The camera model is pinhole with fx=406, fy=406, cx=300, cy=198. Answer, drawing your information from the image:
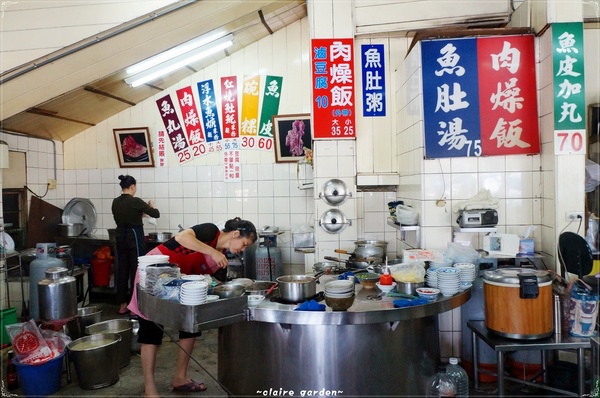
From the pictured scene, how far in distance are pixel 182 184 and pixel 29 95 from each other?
238 cm

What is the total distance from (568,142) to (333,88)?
7.60 feet

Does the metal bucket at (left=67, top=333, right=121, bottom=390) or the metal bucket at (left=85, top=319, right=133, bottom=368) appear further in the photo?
the metal bucket at (left=85, top=319, right=133, bottom=368)

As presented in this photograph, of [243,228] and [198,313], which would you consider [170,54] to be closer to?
[243,228]

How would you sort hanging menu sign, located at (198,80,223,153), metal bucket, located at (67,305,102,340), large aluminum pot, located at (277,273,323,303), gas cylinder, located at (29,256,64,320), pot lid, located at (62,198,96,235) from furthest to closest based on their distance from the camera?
pot lid, located at (62,198,96,235) < hanging menu sign, located at (198,80,223,153) < gas cylinder, located at (29,256,64,320) < metal bucket, located at (67,305,102,340) < large aluminum pot, located at (277,273,323,303)

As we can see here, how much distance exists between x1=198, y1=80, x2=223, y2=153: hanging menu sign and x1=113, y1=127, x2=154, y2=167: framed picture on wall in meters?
0.96

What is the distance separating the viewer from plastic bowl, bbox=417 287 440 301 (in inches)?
106

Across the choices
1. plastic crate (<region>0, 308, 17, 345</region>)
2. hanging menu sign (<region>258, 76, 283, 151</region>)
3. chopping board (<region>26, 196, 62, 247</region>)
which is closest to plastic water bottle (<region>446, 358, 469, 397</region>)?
plastic crate (<region>0, 308, 17, 345</region>)

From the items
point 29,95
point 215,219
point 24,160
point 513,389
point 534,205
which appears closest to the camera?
point 513,389

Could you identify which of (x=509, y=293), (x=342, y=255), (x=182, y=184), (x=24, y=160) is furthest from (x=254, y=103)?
(x=509, y=293)

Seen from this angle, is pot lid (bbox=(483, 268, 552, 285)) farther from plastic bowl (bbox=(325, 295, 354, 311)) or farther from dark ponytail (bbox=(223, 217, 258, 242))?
dark ponytail (bbox=(223, 217, 258, 242))

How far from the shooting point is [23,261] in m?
5.28

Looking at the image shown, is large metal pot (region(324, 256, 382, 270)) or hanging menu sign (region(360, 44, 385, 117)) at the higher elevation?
hanging menu sign (region(360, 44, 385, 117))

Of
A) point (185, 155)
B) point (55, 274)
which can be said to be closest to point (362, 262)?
point (55, 274)

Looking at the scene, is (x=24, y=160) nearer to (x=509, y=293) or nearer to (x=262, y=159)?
(x=262, y=159)
